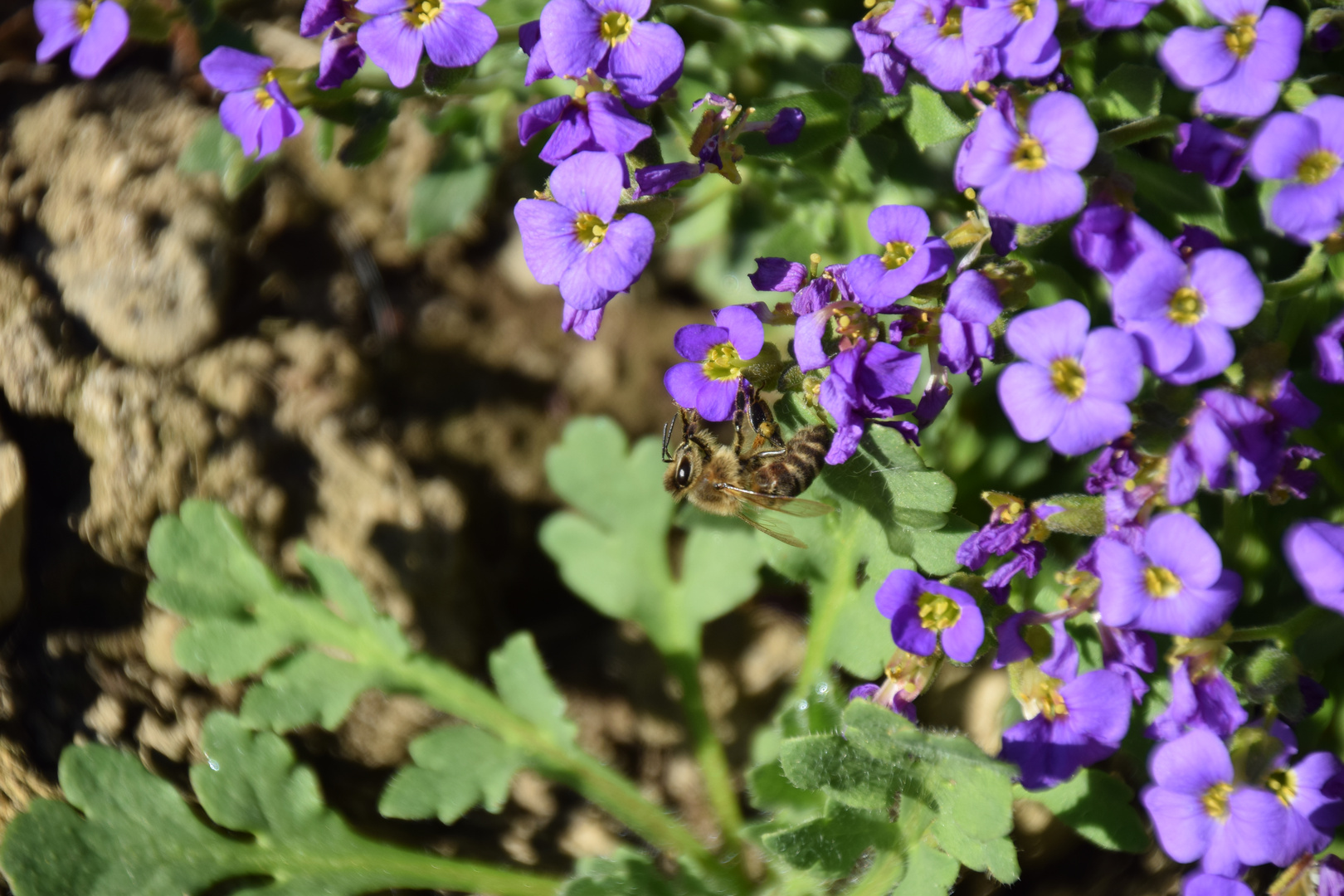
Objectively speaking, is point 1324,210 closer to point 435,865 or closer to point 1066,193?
point 1066,193

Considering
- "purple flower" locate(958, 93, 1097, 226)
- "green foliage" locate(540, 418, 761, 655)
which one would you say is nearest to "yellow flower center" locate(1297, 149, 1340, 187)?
"purple flower" locate(958, 93, 1097, 226)

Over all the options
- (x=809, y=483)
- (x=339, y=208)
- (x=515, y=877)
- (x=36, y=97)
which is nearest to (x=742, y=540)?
(x=809, y=483)

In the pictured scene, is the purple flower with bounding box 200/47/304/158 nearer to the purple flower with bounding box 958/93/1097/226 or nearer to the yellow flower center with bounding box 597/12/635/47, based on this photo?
the yellow flower center with bounding box 597/12/635/47

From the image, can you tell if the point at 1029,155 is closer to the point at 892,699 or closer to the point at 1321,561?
the point at 1321,561

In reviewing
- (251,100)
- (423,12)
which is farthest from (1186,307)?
(251,100)

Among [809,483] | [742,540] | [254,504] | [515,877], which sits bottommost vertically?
[515,877]
